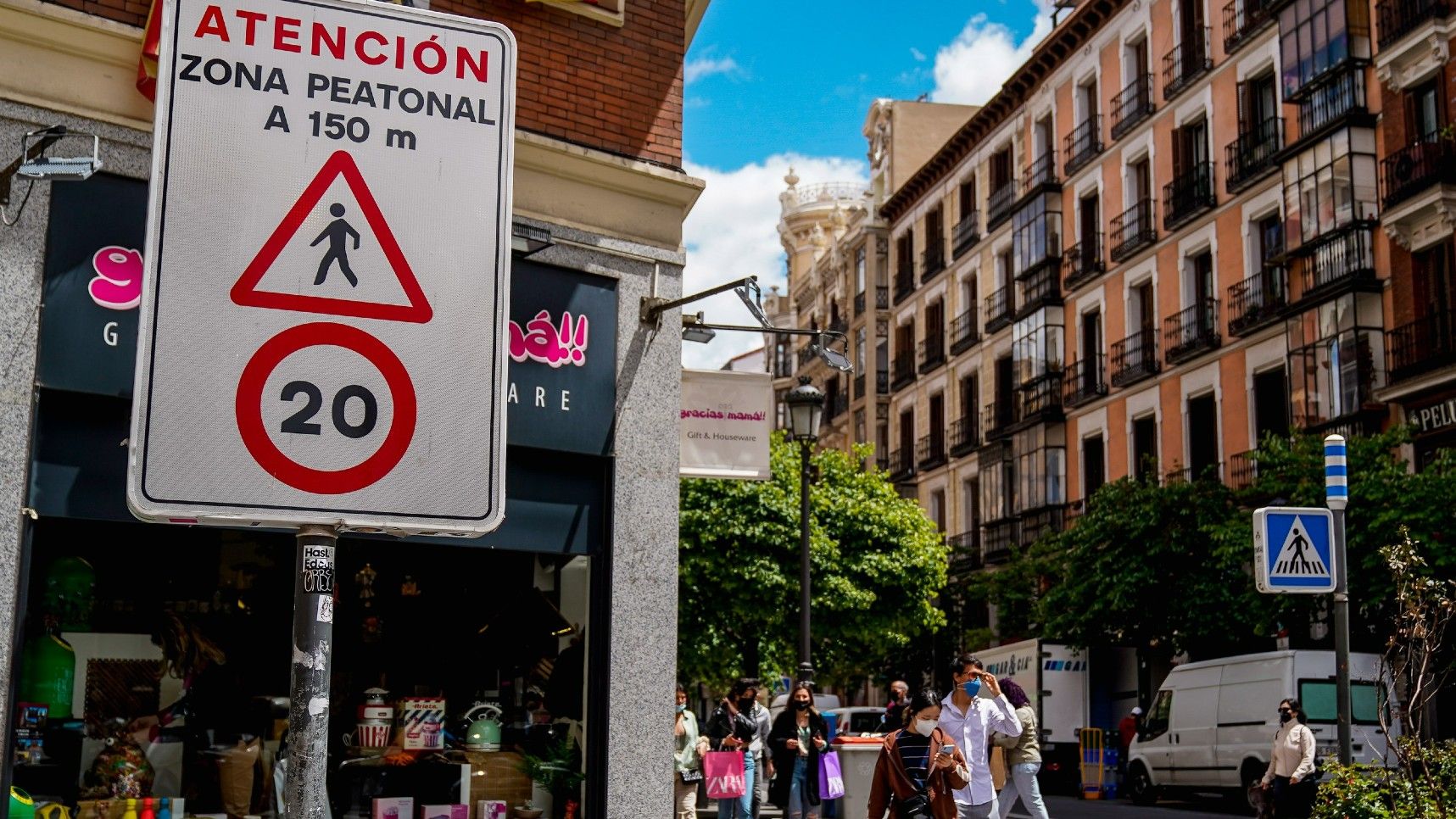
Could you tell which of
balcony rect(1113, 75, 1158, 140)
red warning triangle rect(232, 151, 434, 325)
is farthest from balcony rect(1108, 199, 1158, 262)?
red warning triangle rect(232, 151, 434, 325)

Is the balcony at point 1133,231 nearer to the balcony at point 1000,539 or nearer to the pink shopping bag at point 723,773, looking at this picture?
the balcony at point 1000,539

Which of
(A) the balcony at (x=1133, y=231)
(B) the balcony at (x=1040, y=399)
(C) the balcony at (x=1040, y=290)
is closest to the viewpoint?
(A) the balcony at (x=1133, y=231)

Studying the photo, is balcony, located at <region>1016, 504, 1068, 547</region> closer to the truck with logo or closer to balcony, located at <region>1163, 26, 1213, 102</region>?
the truck with logo

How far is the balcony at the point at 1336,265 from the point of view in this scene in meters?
30.1

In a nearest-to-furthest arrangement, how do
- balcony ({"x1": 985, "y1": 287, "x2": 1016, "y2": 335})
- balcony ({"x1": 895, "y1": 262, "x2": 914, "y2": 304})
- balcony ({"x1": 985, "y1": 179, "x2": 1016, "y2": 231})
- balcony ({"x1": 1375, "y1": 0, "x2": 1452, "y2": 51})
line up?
balcony ({"x1": 1375, "y1": 0, "x2": 1452, "y2": 51}) → balcony ({"x1": 985, "y1": 287, "x2": 1016, "y2": 335}) → balcony ({"x1": 985, "y1": 179, "x2": 1016, "y2": 231}) → balcony ({"x1": 895, "y1": 262, "x2": 914, "y2": 304})

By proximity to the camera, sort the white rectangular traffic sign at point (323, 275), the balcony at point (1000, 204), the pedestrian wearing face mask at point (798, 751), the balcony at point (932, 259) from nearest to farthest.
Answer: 1. the white rectangular traffic sign at point (323, 275)
2. the pedestrian wearing face mask at point (798, 751)
3. the balcony at point (1000, 204)
4. the balcony at point (932, 259)

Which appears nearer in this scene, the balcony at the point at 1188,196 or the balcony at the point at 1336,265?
the balcony at the point at 1336,265

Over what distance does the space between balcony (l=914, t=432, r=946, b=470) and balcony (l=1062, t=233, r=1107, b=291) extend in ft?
34.9

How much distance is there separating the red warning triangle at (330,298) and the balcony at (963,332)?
47383mm

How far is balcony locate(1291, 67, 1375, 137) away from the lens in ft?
100

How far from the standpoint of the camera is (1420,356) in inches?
1127

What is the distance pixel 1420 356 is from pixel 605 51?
74.3 ft

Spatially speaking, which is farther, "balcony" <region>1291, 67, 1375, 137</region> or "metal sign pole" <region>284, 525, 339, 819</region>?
"balcony" <region>1291, 67, 1375, 137</region>

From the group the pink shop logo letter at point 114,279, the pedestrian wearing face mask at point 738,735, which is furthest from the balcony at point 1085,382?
the pink shop logo letter at point 114,279
